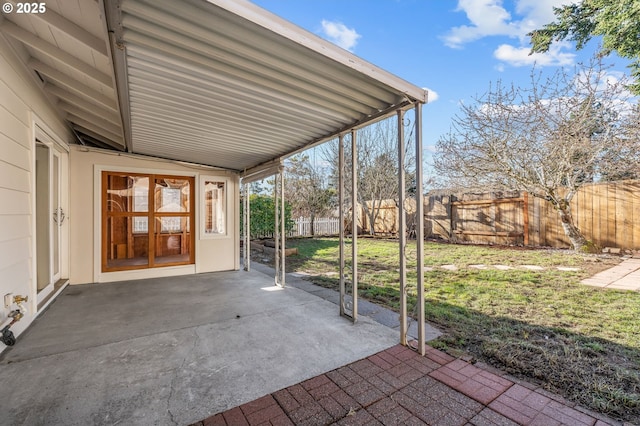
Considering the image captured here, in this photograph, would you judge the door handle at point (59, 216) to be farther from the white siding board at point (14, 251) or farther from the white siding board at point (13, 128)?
the white siding board at point (13, 128)

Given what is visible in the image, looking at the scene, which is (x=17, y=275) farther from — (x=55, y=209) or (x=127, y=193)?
(x=127, y=193)

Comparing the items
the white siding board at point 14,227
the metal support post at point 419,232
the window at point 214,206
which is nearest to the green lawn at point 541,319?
the metal support post at point 419,232

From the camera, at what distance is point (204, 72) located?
2.07 m

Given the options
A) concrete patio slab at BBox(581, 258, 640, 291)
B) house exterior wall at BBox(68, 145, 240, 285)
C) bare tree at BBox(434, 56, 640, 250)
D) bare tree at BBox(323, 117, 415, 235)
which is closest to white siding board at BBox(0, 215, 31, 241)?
house exterior wall at BBox(68, 145, 240, 285)

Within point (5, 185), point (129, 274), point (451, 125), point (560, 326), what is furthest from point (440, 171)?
point (5, 185)

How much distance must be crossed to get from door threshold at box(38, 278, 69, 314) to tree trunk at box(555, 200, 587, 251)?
32.3ft

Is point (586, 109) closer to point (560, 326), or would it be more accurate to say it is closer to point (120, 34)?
point (560, 326)

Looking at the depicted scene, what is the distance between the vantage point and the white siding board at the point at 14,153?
2445 millimetres

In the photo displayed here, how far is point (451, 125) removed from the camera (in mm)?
7797

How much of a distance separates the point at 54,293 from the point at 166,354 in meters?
2.83

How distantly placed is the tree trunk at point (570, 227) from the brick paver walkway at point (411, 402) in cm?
673

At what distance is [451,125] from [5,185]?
8528mm

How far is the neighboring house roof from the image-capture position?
1.62 meters

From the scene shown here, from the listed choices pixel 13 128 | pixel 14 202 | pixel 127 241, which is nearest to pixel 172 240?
pixel 127 241
